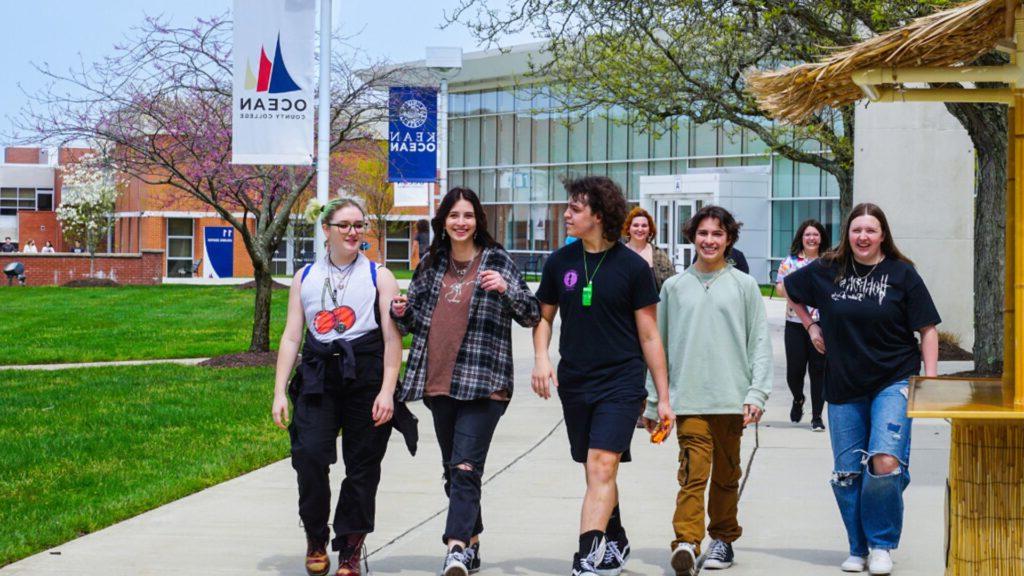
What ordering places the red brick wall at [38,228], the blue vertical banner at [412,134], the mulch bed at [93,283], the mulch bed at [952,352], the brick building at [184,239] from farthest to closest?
1. the red brick wall at [38,228]
2. the brick building at [184,239]
3. the mulch bed at [93,283]
4. the mulch bed at [952,352]
5. the blue vertical banner at [412,134]

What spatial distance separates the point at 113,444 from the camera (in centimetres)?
1148

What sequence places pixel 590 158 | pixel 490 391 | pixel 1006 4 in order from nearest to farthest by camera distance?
pixel 1006 4 → pixel 490 391 → pixel 590 158

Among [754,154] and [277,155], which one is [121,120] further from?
[754,154]

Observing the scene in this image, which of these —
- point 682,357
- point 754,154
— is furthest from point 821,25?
point 754,154

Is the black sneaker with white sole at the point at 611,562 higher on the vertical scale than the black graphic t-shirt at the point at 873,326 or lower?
lower

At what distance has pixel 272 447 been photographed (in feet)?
37.7

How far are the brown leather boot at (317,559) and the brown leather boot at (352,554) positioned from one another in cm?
6

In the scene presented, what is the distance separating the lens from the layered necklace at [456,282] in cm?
687

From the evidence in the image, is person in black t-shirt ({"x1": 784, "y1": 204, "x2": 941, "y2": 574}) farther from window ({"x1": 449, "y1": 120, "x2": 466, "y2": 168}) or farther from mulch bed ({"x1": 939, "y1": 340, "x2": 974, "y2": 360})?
window ({"x1": 449, "y1": 120, "x2": 466, "y2": 168})

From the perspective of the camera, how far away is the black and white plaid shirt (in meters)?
6.77

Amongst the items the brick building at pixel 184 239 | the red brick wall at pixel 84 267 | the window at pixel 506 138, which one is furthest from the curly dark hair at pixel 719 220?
the window at pixel 506 138

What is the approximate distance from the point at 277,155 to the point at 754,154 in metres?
39.7

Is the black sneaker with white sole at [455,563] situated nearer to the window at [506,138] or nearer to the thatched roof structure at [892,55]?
the thatched roof structure at [892,55]

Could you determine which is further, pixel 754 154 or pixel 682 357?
pixel 754 154
